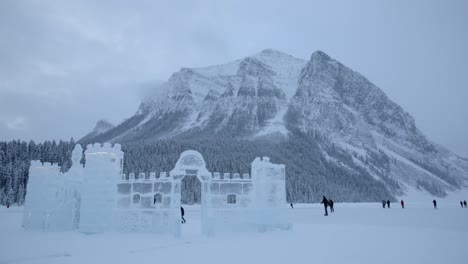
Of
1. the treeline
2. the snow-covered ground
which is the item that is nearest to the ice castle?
the snow-covered ground

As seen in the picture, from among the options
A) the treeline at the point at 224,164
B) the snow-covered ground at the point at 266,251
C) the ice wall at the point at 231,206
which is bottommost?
the snow-covered ground at the point at 266,251

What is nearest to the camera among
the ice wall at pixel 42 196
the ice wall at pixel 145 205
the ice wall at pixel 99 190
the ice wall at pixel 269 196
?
the ice wall at pixel 145 205

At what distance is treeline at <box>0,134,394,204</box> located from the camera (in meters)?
85.4

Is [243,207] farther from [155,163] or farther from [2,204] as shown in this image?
[155,163]

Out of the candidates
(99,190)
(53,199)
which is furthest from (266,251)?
(53,199)

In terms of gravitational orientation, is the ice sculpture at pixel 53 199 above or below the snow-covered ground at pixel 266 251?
above

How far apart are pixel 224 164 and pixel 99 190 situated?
81.8 m

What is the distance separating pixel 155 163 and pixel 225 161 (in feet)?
71.1

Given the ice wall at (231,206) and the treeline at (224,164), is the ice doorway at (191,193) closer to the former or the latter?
the treeline at (224,164)

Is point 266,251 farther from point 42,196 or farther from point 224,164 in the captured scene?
point 224,164

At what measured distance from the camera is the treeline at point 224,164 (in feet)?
280

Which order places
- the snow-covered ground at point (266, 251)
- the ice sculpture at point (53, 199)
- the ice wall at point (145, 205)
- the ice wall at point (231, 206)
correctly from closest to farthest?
the snow-covered ground at point (266, 251), the ice wall at point (145, 205), the ice wall at point (231, 206), the ice sculpture at point (53, 199)

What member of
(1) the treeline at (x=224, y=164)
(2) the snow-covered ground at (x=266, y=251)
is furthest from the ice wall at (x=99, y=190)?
(1) the treeline at (x=224, y=164)

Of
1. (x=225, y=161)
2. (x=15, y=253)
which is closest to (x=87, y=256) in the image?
(x=15, y=253)
